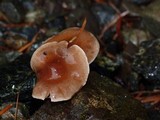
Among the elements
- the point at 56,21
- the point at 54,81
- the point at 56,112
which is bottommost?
the point at 56,21

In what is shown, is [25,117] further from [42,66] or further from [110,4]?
[110,4]

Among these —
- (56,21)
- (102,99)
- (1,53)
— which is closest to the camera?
(102,99)

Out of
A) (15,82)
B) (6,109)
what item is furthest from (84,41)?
(6,109)

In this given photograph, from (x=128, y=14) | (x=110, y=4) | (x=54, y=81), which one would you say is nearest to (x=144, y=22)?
(x=128, y=14)

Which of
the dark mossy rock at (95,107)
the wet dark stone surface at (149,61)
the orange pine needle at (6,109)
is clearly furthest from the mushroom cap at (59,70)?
the wet dark stone surface at (149,61)

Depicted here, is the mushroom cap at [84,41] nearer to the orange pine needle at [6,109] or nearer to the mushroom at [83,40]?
the mushroom at [83,40]

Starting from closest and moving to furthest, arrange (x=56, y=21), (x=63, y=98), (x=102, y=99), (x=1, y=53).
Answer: (x=63, y=98) → (x=102, y=99) → (x=1, y=53) → (x=56, y=21)

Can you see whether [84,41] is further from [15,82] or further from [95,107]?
[15,82]
